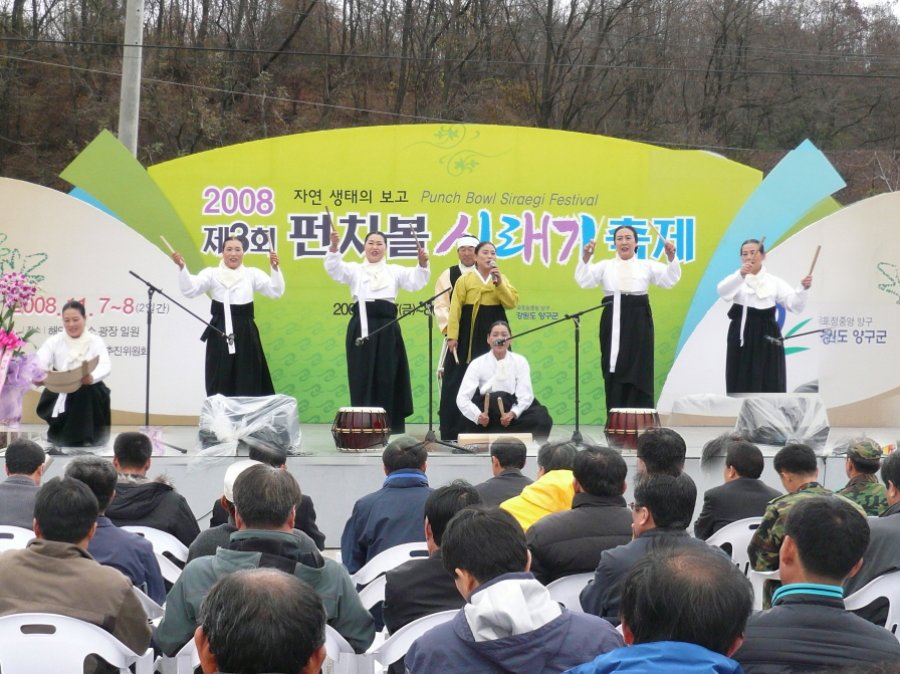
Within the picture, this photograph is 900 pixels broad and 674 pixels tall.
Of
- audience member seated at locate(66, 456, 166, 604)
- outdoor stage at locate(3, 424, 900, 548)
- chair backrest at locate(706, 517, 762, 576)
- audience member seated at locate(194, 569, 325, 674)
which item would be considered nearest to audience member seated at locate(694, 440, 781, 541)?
chair backrest at locate(706, 517, 762, 576)

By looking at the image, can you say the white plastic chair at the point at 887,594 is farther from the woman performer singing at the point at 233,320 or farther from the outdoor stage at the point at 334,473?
the woman performer singing at the point at 233,320

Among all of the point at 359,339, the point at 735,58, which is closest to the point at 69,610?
the point at 359,339

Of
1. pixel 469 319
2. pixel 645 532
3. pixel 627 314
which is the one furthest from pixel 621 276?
pixel 645 532

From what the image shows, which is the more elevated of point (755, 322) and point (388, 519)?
point (755, 322)

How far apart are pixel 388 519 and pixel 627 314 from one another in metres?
5.03

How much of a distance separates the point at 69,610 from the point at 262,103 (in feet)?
53.6

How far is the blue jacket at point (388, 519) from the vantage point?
3963mm

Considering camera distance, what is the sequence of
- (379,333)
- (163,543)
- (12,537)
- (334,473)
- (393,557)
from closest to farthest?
(393,557)
(12,537)
(163,543)
(334,473)
(379,333)

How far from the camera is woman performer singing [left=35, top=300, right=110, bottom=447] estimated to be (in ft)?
24.8

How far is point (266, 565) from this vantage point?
2.67 m

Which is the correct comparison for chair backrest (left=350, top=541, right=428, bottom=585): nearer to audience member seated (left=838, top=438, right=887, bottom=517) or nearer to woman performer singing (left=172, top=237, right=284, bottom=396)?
audience member seated (left=838, top=438, right=887, bottom=517)

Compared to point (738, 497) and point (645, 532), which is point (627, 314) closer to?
point (738, 497)

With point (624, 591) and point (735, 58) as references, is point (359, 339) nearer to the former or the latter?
point (624, 591)

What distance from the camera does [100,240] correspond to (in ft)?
30.9
